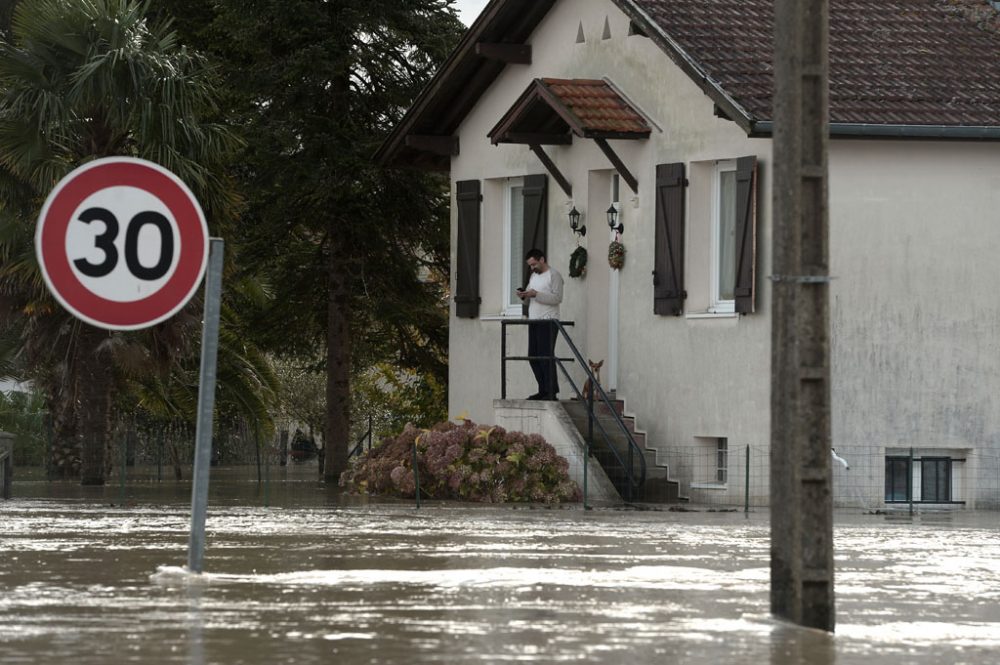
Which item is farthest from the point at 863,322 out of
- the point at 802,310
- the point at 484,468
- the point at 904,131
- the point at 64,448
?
the point at 64,448

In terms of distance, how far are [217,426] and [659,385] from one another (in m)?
16.1

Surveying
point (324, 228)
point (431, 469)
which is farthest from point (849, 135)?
point (324, 228)

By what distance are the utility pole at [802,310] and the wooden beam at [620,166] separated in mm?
14235

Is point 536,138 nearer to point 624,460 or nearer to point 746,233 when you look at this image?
point 746,233

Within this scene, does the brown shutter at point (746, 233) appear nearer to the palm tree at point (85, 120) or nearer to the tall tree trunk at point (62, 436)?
the palm tree at point (85, 120)

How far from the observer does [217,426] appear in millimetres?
39469

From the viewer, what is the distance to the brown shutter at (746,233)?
76.6ft

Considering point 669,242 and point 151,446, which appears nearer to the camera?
point 669,242

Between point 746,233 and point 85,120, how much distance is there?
930 centimetres

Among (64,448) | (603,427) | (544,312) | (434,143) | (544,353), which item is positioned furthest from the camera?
(64,448)

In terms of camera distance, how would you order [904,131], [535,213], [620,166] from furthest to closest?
[535,213] → [620,166] → [904,131]

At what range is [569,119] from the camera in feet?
80.1

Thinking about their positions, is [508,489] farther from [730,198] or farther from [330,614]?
[330,614]

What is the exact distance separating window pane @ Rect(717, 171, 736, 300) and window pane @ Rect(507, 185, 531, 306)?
A: 4496 millimetres
